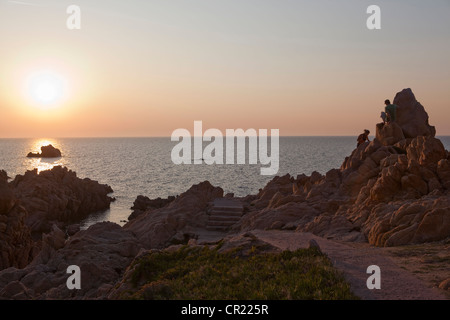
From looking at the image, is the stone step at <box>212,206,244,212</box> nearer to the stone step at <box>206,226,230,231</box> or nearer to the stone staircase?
the stone staircase

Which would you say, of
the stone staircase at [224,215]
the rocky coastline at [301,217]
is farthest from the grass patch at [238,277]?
the stone staircase at [224,215]

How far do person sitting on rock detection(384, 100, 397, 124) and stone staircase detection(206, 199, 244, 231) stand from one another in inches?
593

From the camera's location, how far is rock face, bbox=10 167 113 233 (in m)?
53.1

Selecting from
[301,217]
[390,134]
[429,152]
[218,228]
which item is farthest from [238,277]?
[390,134]

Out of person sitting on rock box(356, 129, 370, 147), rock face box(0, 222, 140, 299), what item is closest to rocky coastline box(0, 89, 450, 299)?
rock face box(0, 222, 140, 299)

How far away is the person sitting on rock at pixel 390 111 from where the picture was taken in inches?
1342

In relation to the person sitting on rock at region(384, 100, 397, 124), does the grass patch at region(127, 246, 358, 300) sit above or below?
below

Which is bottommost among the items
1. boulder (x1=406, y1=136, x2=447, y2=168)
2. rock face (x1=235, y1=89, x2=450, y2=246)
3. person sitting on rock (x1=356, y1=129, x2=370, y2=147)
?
rock face (x1=235, y1=89, x2=450, y2=246)

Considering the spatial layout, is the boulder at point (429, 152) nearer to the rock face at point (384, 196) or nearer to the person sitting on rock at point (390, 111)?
the rock face at point (384, 196)

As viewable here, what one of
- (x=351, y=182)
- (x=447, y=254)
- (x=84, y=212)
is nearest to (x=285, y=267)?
(x=447, y=254)

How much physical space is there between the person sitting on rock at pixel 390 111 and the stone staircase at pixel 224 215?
15051mm

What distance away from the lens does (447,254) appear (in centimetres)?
1589

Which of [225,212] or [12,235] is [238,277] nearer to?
[225,212]

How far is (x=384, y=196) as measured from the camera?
25578 millimetres
